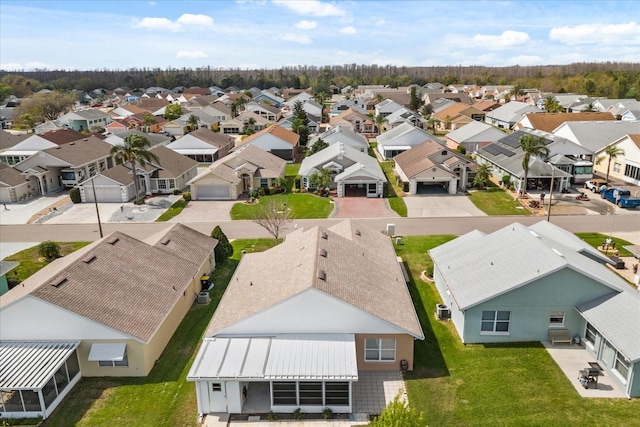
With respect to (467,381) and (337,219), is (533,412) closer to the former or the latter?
(467,381)

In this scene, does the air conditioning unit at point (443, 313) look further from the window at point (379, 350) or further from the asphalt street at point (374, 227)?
the asphalt street at point (374, 227)

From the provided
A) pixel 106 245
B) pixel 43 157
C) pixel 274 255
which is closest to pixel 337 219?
pixel 274 255

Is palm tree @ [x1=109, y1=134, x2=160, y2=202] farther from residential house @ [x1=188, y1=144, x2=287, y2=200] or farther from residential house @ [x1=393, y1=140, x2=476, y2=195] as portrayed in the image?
residential house @ [x1=393, y1=140, x2=476, y2=195]

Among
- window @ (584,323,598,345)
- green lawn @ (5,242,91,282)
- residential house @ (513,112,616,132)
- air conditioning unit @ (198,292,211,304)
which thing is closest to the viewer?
window @ (584,323,598,345)

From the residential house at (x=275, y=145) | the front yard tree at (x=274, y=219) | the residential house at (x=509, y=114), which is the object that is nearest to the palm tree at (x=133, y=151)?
the front yard tree at (x=274, y=219)

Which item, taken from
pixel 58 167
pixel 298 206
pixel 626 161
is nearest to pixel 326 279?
pixel 298 206

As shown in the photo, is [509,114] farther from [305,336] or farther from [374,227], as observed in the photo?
[305,336]

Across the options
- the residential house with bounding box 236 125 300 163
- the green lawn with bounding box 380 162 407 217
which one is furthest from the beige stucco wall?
the residential house with bounding box 236 125 300 163
